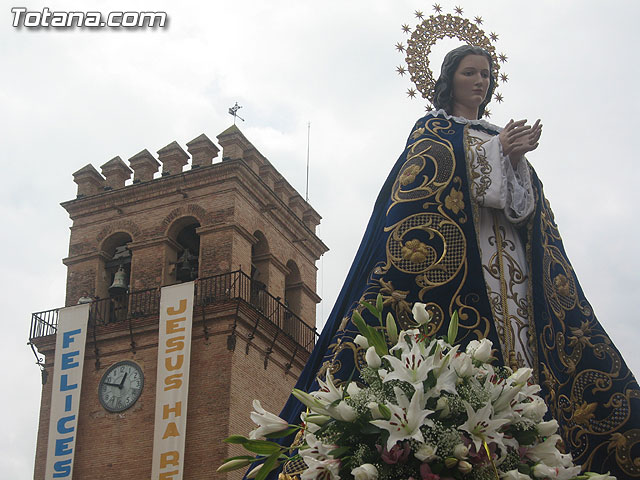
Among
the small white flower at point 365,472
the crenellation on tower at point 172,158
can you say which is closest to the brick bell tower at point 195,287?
the crenellation on tower at point 172,158

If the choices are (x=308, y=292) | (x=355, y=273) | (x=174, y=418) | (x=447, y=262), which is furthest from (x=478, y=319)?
(x=308, y=292)

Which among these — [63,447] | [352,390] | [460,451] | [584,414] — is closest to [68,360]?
[63,447]

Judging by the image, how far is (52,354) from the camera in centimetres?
3000

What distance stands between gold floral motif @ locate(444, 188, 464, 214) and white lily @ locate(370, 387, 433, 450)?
2.13 metres

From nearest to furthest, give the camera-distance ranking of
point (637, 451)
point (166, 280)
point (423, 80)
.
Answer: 1. point (637, 451)
2. point (423, 80)
3. point (166, 280)

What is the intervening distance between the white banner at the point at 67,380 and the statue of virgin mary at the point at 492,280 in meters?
23.0

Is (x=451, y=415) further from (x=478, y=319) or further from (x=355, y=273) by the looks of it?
(x=355, y=273)

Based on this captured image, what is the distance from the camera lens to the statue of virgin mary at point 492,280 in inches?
235

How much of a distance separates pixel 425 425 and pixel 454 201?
7.19 ft

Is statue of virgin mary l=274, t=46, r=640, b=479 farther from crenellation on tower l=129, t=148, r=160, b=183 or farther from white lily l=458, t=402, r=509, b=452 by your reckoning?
crenellation on tower l=129, t=148, r=160, b=183

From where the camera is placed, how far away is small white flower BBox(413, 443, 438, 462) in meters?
4.36

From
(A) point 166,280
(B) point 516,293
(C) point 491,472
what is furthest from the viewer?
(A) point 166,280

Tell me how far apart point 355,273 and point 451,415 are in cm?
202

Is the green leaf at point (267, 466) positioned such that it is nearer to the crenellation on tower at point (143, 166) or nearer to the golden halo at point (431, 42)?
the golden halo at point (431, 42)
